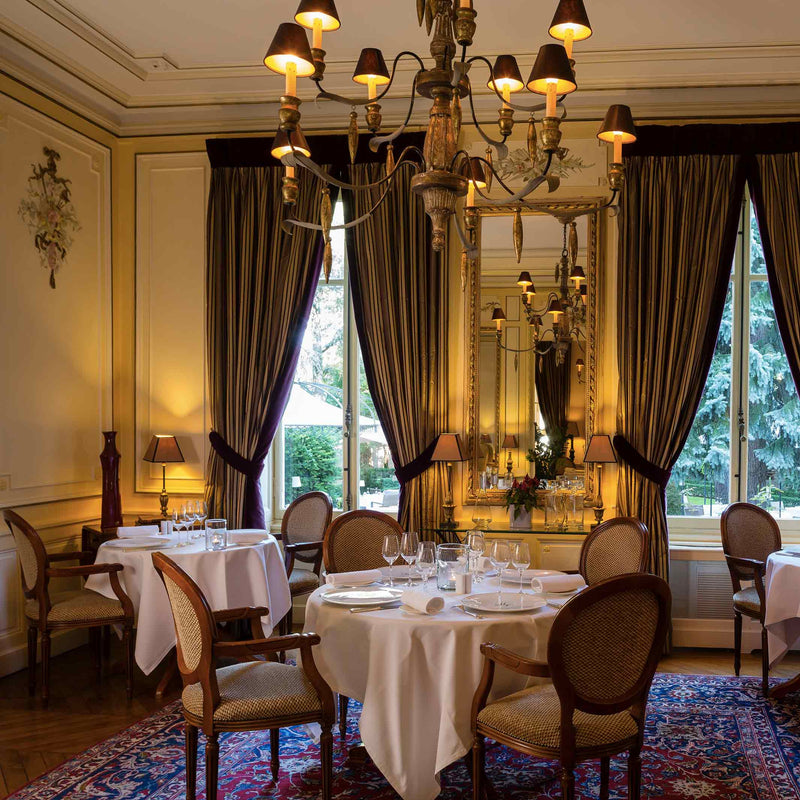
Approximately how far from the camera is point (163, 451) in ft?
19.5

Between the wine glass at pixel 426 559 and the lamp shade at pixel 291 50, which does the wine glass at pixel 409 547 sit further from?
the lamp shade at pixel 291 50

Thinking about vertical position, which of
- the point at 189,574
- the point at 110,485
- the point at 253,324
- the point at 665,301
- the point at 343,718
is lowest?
the point at 343,718

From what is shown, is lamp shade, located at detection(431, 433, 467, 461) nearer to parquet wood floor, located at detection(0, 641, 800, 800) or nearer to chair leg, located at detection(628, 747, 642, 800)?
parquet wood floor, located at detection(0, 641, 800, 800)

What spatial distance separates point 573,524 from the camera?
570 cm

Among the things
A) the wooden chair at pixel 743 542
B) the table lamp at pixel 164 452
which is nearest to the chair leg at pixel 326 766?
the wooden chair at pixel 743 542

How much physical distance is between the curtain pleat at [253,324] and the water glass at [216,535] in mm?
1208

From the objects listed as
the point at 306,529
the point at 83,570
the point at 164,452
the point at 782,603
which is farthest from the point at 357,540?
the point at 782,603

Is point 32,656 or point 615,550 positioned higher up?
point 615,550

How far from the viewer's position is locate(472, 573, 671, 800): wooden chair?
9.30ft

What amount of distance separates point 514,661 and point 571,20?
215 cm

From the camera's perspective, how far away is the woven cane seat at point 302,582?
18.1 ft

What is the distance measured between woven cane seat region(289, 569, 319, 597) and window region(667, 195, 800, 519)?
2.56 metres

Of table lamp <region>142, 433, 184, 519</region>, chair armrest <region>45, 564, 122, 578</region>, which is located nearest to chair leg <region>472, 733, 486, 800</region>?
chair armrest <region>45, 564, 122, 578</region>

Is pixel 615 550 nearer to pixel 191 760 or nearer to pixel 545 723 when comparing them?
pixel 545 723
